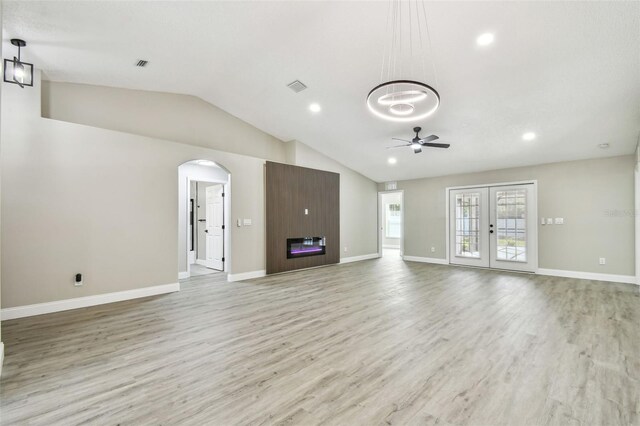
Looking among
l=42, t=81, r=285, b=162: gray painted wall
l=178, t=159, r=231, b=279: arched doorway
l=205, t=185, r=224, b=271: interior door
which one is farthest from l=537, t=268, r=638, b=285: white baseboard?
l=205, t=185, r=224, b=271: interior door

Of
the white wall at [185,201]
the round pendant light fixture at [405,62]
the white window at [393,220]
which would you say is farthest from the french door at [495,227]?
the white wall at [185,201]

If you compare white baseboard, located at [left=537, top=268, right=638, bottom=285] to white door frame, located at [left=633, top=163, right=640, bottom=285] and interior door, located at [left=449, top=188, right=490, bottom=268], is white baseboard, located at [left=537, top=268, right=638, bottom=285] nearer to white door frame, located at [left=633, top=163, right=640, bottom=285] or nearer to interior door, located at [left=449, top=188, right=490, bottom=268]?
white door frame, located at [left=633, top=163, right=640, bottom=285]

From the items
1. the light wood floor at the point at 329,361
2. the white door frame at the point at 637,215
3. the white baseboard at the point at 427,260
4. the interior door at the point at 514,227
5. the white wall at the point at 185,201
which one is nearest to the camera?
the light wood floor at the point at 329,361

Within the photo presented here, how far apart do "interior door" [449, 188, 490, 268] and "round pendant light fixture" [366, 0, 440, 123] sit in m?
4.16

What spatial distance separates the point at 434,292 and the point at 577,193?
14.0 feet

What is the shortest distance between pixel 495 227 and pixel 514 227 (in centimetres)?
41

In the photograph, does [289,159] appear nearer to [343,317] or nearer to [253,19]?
[253,19]

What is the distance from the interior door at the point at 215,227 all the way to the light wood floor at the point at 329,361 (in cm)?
243

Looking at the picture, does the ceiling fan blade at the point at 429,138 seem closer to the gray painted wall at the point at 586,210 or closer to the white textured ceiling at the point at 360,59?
the white textured ceiling at the point at 360,59

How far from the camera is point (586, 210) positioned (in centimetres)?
622

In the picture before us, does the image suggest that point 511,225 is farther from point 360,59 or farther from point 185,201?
point 185,201

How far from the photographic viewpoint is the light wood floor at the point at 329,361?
1917 millimetres

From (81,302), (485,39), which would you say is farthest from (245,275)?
(485,39)

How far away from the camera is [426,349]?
2836mm
